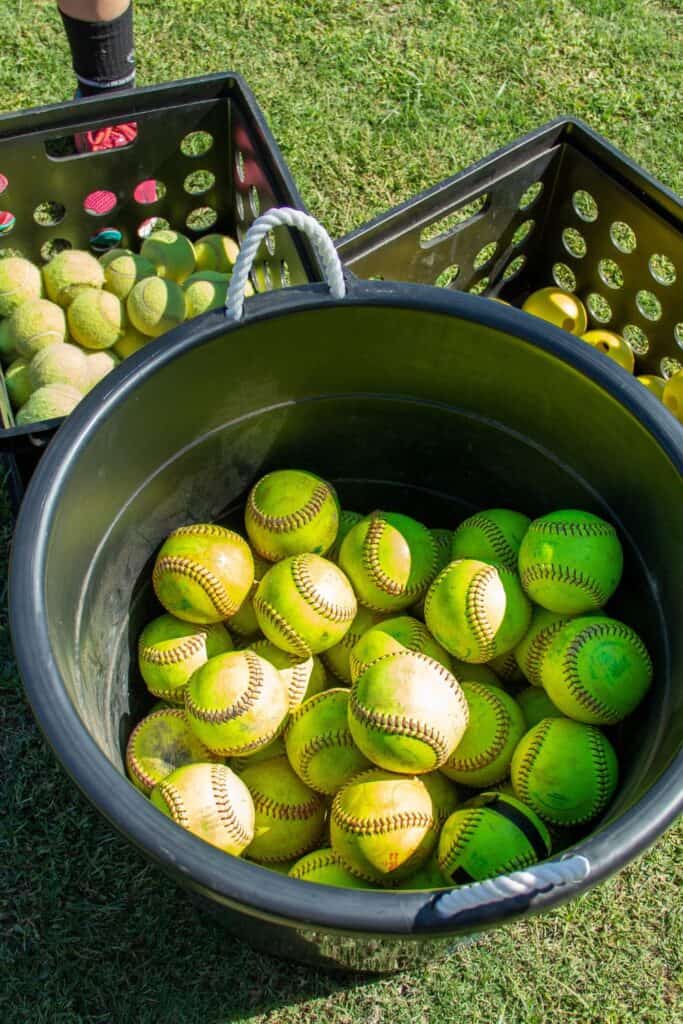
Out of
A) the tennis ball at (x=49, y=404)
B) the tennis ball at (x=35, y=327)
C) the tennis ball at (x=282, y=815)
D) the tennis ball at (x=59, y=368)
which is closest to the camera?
the tennis ball at (x=282, y=815)

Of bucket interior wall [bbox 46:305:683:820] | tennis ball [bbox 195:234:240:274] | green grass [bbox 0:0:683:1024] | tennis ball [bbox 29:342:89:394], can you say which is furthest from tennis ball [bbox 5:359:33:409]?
bucket interior wall [bbox 46:305:683:820]

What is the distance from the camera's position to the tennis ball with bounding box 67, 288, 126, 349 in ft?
8.93

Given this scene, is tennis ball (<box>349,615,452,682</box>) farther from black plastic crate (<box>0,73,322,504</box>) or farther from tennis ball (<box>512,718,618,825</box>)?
black plastic crate (<box>0,73,322,504</box>)

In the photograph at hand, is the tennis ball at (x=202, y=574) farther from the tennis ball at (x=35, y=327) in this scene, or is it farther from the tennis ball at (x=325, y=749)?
the tennis ball at (x=35, y=327)

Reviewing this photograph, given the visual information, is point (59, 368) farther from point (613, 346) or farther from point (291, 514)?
point (613, 346)

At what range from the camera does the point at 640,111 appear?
3771 mm

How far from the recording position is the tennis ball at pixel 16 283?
8.99 ft

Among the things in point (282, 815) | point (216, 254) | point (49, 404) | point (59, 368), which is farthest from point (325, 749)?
point (216, 254)

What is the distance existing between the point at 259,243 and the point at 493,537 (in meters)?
0.85

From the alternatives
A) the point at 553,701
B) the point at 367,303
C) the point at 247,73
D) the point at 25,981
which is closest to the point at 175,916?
the point at 25,981

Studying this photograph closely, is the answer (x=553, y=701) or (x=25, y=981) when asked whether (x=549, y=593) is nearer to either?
(x=553, y=701)

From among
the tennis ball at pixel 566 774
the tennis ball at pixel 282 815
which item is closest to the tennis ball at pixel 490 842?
the tennis ball at pixel 566 774

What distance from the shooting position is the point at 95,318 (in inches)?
107

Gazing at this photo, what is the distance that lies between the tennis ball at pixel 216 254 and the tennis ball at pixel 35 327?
19.0 inches
